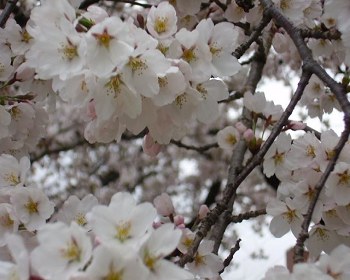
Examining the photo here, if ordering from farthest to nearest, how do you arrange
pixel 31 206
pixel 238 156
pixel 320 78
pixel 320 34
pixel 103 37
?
pixel 238 156 < pixel 320 34 < pixel 31 206 < pixel 320 78 < pixel 103 37

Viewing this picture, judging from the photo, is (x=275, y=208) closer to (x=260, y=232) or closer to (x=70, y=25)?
(x=70, y=25)

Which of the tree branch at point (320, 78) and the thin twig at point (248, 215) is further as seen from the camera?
the thin twig at point (248, 215)

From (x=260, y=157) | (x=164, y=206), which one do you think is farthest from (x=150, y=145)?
(x=260, y=157)

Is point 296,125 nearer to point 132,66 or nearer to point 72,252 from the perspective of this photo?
point 132,66

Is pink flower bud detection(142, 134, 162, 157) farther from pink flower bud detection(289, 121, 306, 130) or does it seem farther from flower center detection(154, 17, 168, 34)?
pink flower bud detection(289, 121, 306, 130)

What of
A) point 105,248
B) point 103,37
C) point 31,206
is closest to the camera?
point 105,248

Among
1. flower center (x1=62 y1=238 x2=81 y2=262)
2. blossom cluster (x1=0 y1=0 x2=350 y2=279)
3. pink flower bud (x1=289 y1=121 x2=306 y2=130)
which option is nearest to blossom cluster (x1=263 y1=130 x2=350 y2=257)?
blossom cluster (x1=0 y1=0 x2=350 y2=279)

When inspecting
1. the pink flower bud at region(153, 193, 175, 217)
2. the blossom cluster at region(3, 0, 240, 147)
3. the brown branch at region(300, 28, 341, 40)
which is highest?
the brown branch at region(300, 28, 341, 40)

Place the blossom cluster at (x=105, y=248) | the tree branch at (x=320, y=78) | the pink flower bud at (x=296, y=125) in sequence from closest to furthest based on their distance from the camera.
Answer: the blossom cluster at (x=105, y=248), the tree branch at (x=320, y=78), the pink flower bud at (x=296, y=125)

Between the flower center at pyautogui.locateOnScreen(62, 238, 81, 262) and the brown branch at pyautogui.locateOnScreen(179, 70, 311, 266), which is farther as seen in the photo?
the brown branch at pyautogui.locateOnScreen(179, 70, 311, 266)

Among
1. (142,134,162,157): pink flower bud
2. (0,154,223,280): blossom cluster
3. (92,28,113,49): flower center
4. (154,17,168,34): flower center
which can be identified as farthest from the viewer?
(142,134,162,157): pink flower bud

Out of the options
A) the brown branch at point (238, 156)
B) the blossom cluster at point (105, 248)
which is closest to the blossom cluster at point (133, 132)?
the blossom cluster at point (105, 248)

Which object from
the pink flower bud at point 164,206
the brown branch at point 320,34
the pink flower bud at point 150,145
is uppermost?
the brown branch at point 320,34

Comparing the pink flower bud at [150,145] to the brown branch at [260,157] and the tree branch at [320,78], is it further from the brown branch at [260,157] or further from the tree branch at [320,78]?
the tree branch at [320,78]
